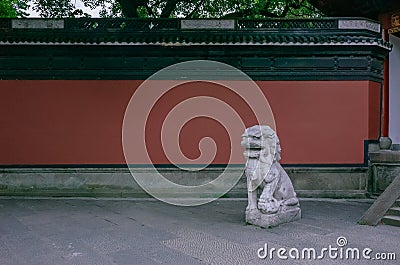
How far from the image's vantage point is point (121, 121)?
8.34 m

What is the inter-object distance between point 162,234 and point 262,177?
166 cm

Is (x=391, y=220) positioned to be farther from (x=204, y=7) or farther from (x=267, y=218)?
(x=204, y=7)

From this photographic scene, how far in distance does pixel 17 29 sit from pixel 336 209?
7.57 metres

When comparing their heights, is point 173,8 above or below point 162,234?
above

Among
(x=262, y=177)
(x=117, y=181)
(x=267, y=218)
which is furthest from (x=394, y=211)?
(x=117, y=181)

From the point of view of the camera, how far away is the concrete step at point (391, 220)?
5.69 metres

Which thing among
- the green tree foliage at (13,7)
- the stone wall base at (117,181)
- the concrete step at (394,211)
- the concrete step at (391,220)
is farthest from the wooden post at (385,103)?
the green tree foliage at (13,7)

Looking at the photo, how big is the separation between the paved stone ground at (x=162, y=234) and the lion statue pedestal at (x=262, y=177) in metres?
0.18

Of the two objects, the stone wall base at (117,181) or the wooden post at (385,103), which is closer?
the stone wall base at (117,181)

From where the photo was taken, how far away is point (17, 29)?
8.30m

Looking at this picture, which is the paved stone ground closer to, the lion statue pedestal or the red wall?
the lion statue pedestal

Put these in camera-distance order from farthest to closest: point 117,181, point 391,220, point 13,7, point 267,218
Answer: point 13,7
point 117,181
point 391,220
point 267,218

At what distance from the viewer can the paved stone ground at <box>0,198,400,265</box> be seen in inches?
170

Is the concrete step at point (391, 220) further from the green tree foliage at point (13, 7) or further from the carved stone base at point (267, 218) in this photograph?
the green tree foliage at point (13, 7)
